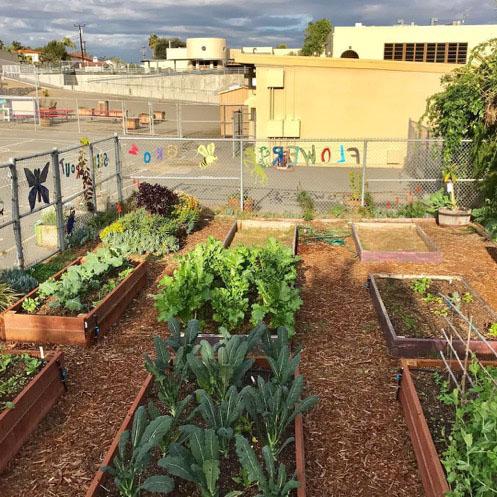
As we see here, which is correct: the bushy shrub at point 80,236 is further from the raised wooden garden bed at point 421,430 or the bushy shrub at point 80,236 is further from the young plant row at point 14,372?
the raised wooden garden bed at point 421,430

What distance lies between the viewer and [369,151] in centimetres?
1805

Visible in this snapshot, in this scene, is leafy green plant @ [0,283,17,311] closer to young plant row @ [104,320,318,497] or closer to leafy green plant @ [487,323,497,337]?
young plant row @ [104,320,318,497]

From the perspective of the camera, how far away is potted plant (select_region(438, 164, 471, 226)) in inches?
433

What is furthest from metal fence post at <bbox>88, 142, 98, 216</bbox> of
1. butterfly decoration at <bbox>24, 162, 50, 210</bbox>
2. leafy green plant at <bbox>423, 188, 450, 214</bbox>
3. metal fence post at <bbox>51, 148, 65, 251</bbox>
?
leafy green plant at <bbox>423, 188, 450, 214</bbox>

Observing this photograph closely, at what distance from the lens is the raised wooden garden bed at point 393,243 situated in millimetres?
8695

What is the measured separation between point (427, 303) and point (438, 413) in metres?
2.77

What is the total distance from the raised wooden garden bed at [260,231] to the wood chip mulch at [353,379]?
121 cm

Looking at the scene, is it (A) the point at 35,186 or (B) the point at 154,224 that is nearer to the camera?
(A) the point at 35,186

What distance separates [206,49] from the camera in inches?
3597

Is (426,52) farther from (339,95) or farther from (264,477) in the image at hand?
(264,477)

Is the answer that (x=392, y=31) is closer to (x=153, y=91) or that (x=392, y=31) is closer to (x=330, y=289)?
(x=330, y=289)

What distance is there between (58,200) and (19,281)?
7.87 feet

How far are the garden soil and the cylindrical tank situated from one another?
296ft

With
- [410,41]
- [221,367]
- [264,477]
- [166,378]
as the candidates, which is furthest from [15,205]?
[410,41]
